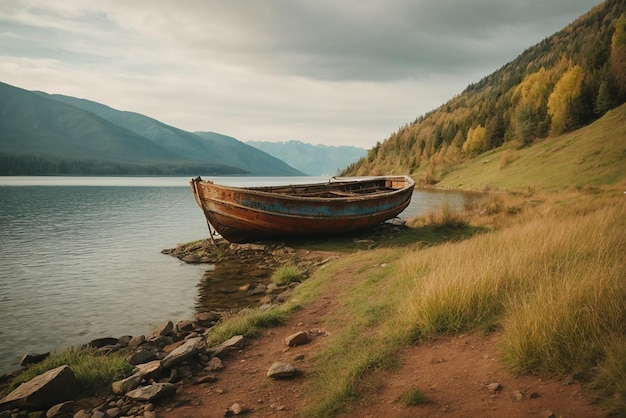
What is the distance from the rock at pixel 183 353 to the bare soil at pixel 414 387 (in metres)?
0.56

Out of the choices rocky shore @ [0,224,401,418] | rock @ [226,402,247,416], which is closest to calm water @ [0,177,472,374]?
rocky shore @ [0,224,401,418]

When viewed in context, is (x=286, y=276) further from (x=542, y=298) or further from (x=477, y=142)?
(x=477, y=142)

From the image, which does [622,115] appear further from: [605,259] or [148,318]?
[148,318]

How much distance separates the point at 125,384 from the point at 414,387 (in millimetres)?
4302

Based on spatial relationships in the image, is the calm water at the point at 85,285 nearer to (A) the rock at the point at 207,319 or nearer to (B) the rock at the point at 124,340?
(B) the rock at the point at 124,340

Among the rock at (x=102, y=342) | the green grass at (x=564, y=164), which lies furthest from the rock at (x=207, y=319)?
the green grass at (x=564, y=164)

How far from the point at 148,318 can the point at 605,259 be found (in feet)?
36.2

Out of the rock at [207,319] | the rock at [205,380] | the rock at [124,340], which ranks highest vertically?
the rock at [205,380]

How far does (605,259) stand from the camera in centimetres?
682

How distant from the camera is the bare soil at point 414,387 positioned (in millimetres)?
3969

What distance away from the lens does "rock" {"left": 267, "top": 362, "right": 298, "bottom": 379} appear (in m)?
5.64

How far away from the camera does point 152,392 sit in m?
5.43

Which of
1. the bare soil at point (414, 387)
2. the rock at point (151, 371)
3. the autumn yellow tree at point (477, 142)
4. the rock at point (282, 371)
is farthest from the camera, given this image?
the autumn yellow tree at point (477, 142)

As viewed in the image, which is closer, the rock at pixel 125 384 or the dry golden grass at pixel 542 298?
the dry golden grass at pixel 542 298
